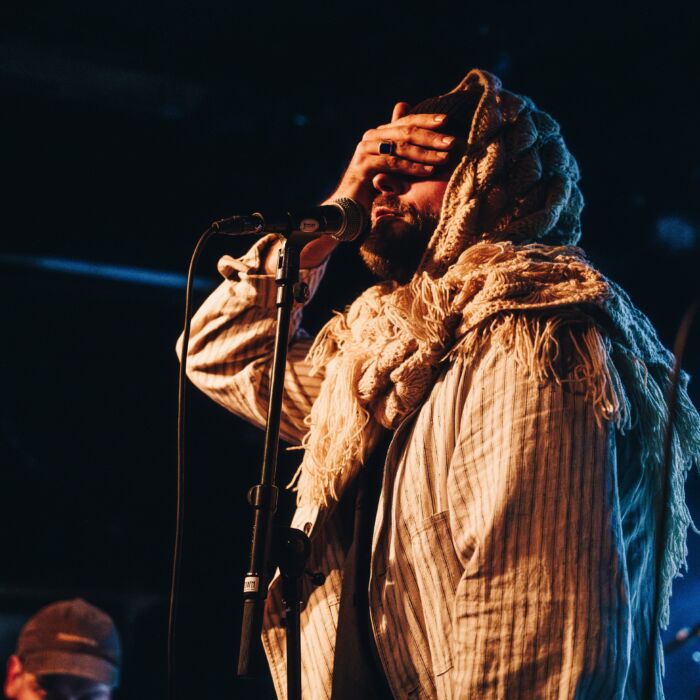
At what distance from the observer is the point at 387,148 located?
1.87m

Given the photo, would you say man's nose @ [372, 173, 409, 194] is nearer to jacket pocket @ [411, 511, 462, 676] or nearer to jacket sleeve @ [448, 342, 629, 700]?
jacket sleeve @ [448, 342, 629, 700]

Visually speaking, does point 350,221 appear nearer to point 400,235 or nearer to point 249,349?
point 400,235

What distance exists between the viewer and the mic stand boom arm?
4.33 ft

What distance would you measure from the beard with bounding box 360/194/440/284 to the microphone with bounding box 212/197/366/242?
35 cm

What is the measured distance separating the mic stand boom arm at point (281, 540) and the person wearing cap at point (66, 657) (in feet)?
6.64

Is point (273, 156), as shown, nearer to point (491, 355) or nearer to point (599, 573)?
point (491, 355)

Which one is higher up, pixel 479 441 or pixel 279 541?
pixel 479 441

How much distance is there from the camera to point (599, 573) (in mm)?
1310

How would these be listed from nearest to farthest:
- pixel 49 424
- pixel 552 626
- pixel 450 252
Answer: pixel 552 626
pixel 450 252
pixel 49 424

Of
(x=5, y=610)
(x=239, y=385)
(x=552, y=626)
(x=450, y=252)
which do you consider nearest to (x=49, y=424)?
(x=5, y=610)

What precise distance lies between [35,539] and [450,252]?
2.93 meters

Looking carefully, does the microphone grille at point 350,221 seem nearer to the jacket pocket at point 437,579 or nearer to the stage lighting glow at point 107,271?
the jacket pocket at point 437,579

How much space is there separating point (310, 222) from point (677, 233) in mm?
1651

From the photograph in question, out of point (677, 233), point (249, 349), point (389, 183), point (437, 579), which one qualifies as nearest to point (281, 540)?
point (437, 579)
